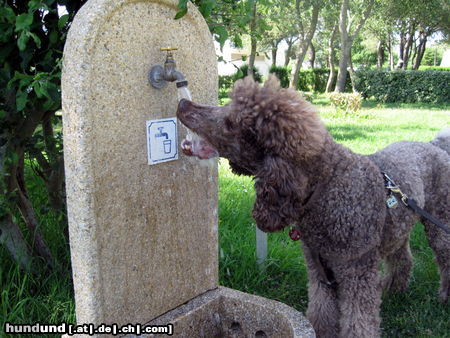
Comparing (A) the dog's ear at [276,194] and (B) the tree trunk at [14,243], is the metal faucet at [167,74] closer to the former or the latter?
(A) the dog's ear at [276,194]

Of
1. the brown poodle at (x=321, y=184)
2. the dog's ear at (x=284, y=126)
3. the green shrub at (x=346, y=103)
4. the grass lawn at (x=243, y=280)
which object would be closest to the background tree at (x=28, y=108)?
the grass lawn at (x=243, y=280)

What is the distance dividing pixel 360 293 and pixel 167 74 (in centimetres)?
139

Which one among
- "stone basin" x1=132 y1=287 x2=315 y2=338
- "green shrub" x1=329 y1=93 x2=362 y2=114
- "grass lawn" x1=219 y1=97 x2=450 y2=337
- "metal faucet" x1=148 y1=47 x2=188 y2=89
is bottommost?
"grass lawn" x1=219 y1=97 x2=450 y2=337

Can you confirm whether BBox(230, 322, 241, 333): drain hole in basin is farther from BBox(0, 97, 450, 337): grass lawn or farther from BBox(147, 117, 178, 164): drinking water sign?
BBox(147, 117, 178, 164): drinking water sign

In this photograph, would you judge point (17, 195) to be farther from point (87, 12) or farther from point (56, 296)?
point (87, 12)

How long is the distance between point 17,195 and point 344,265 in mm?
1874

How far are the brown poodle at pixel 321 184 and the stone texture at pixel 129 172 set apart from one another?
0.23m

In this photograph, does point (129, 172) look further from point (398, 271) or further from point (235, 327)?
point (398, 271)

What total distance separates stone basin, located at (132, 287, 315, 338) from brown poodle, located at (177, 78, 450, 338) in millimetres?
340

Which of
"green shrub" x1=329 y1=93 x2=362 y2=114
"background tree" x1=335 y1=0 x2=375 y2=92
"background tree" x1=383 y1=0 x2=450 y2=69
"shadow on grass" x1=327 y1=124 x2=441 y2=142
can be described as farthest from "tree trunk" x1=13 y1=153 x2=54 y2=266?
"background tree" x1=383 y1=0 x2=450 y2=69

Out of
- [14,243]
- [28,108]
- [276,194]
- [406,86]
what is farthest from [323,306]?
[406,86]

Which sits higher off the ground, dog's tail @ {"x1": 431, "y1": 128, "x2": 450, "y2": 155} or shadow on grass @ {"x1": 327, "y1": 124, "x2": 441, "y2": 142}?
dog's tail @ {"x1": 431, "y1": 128, "x2": 450, "y2": 155}

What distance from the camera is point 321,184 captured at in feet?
6.43

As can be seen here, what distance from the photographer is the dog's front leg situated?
2191mm
